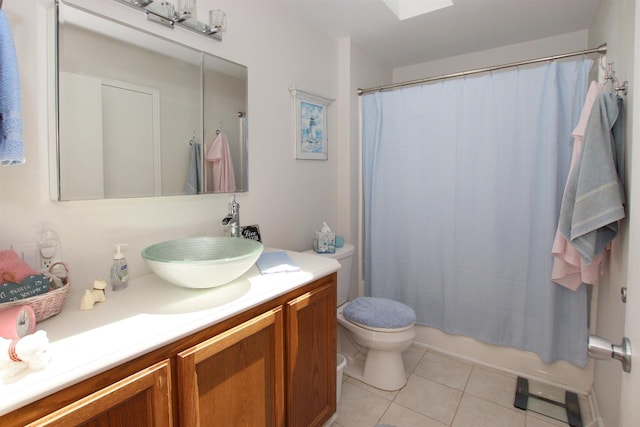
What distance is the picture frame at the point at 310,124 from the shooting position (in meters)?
2.21

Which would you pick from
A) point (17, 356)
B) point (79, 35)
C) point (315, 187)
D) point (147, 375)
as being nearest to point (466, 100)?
point (315, 187)

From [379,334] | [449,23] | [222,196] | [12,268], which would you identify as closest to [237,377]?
[12,268]

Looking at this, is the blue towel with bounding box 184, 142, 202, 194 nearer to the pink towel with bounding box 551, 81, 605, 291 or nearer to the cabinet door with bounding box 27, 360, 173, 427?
the cabinet door with bounding box 27, 360, 173, 427

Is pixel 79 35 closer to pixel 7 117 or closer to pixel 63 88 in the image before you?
pixel 63 88

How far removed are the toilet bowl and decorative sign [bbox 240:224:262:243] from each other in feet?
2.51

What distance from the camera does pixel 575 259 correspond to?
179cm

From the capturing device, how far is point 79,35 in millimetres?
1195

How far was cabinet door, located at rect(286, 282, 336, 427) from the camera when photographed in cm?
137

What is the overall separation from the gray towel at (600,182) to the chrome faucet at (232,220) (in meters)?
1.58

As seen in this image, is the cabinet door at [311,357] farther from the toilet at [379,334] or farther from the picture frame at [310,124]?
the picture frame at [310,124]

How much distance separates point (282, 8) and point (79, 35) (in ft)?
4.12

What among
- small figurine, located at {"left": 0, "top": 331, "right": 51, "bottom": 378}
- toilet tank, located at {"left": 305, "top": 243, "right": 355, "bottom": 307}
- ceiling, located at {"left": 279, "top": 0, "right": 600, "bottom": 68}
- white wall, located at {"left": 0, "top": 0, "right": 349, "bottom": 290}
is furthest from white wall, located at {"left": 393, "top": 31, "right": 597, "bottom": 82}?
small figurine, located at {"left": 0, "top": 331, "right": 51, "bottom": 378}

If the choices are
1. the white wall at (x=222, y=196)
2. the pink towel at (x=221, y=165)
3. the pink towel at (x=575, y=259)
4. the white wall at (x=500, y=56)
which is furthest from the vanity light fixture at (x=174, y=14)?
the white wall at (x=500, y=56)

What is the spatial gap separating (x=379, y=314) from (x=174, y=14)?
1859 millimetres
